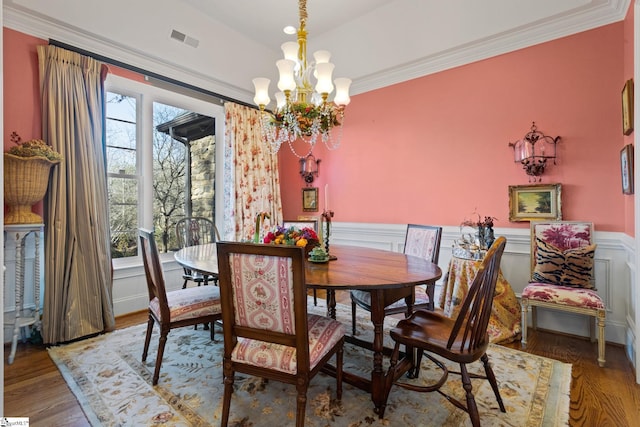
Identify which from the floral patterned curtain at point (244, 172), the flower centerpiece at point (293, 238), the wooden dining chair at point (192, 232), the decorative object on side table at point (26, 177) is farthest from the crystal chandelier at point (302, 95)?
the decorative object on side table at point (26, 177)

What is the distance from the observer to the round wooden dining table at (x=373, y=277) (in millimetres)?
1597

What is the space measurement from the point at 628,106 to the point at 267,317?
2.95 m

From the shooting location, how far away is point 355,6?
135 inches

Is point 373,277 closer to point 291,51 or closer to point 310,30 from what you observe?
point 291,51

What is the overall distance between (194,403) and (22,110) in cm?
273

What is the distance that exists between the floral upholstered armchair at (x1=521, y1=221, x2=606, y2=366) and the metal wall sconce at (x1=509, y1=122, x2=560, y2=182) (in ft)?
1.69

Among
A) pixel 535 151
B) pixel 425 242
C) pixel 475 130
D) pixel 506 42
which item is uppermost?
pixel 506 42

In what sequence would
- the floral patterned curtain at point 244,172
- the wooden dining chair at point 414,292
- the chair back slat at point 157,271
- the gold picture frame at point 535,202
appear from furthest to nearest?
the floral patterned curtain at point 244,172 < the gold picture frame at point 535,202 < the wooden dining chair at point 414,292 < the chair back slat at point 157,271

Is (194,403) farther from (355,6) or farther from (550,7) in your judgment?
(550,7)

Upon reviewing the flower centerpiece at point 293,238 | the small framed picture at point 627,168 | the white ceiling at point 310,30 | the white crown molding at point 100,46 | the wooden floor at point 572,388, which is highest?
the white ceiling at point 310,30

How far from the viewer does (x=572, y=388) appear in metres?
1.97

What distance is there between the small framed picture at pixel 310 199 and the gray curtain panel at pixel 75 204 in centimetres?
261

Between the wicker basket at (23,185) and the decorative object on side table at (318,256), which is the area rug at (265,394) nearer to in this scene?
the decorative object on side table at (318,256)

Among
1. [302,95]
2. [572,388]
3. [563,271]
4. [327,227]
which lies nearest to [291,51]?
[302,95]
